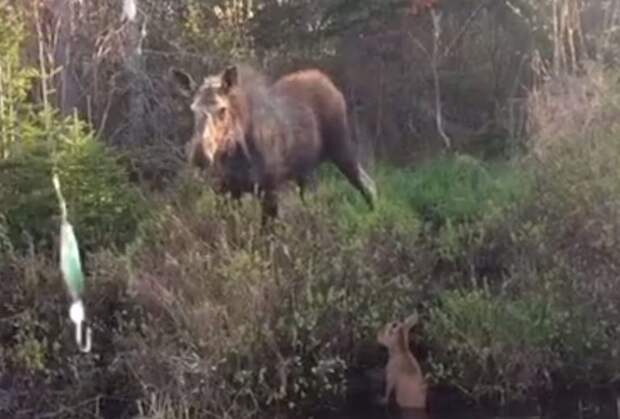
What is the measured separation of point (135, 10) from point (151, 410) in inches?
204

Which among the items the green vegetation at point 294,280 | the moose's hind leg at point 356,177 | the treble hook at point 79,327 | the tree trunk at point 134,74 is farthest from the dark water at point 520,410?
the tree trunk at point 134,74

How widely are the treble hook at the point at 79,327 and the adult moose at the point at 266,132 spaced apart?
1.51m

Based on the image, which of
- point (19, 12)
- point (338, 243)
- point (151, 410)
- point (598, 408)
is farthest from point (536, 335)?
point (19, 12)

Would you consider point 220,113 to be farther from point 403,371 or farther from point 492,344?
point 492,344

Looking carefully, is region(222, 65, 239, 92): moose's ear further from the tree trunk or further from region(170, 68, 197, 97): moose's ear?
the tree trunk

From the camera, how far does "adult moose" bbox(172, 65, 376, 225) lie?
38.9 feet

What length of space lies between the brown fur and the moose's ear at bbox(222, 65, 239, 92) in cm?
240

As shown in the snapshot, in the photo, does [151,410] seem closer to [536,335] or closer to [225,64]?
[536,335]

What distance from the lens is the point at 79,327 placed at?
1116 centimetres

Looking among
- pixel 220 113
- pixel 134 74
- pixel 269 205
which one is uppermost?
pixel 134 74

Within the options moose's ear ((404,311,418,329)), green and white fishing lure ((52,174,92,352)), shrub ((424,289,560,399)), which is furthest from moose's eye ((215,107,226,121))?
shrub ((424,289,560,399))

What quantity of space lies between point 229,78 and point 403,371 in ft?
8.99

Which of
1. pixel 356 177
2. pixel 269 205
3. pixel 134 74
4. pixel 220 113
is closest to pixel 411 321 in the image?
pixel 269 205

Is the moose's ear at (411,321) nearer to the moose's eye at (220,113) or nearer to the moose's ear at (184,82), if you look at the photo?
the moose's eye at (220,113)
